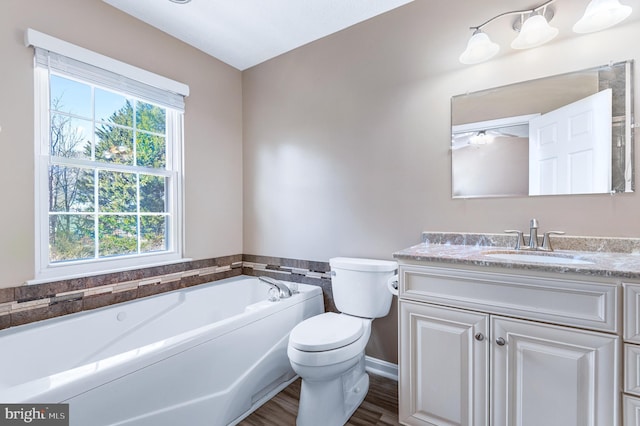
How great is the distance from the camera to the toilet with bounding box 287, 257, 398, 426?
4.95 feet

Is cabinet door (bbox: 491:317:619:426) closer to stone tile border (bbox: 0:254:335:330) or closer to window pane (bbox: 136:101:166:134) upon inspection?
stone tile border (bbox: 0:254:335:330)

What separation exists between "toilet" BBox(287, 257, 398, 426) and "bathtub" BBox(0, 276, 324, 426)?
0.87 ft

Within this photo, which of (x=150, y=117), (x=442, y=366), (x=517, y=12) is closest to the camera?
(x=442, y=366)

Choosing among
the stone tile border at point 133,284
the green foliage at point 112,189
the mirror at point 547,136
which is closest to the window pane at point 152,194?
the green foliage at point 112,189

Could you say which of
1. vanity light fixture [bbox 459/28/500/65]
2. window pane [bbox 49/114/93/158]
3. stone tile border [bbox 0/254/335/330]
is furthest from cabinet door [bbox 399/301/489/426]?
window pane [bbox 49/114/93/158]

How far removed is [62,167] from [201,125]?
1000mm

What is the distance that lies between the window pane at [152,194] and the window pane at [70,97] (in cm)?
53

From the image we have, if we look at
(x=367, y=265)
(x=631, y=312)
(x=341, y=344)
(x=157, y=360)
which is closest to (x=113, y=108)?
(x=157, y=360)

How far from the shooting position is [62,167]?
182 centimetres

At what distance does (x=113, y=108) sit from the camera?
206 centimetres

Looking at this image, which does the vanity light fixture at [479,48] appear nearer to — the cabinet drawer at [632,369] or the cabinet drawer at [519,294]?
the cabinet drawer at [519,294]

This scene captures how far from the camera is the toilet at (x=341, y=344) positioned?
151cm

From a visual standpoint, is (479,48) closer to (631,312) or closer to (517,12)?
(517,12)

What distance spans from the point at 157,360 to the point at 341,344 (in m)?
0.84
